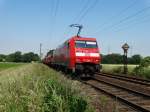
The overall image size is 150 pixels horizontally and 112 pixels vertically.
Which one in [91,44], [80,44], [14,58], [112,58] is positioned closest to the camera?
[80,44]

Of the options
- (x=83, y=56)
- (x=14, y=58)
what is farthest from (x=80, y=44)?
(x=14, y=58)

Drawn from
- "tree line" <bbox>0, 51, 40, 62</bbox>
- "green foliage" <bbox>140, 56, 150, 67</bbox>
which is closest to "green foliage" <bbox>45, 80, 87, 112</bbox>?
"green foliage" <bbox>140, 56, 150, 67</bbox>

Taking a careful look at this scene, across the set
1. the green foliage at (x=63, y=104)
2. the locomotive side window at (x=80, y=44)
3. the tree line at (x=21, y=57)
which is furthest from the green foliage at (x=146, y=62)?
the tree line at (x=21, y=57)

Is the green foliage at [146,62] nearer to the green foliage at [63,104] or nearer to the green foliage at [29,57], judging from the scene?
the green foliage at [63,104]

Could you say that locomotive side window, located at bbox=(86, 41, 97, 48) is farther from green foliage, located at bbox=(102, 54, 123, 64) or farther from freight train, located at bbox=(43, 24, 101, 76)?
green foliage, located at bbox=(102, 54, 123, 64)

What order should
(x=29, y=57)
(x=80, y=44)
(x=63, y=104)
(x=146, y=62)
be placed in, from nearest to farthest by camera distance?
(x=63, y=104) → (x=80, y=44) → (x=146, y=62) → (x=29, y=57)

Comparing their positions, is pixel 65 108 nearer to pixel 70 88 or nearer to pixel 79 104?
pixel 79 104

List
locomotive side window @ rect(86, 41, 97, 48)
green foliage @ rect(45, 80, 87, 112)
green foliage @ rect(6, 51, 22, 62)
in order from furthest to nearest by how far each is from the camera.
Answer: green foliage @ rect(6, 51, 22, 62)
locomotive side window @ rect(86, 41, 97, 48)
green foliage @ rect(45, 80, 87, 112)

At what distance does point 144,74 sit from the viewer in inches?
1266

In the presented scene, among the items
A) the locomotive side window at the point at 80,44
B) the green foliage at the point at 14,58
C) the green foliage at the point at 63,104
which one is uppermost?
the green foliage at the point at 14,58

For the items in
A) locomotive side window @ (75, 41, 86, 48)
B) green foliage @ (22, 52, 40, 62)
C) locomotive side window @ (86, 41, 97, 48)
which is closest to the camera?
locomotive side window @ (75, 41, 86, 48)

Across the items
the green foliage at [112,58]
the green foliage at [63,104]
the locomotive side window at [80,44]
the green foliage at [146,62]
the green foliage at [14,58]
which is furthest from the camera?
the green foliage at [14,58]

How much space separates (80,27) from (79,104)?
1143 inches

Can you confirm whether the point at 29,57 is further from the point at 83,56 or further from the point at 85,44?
the point at 83,56
